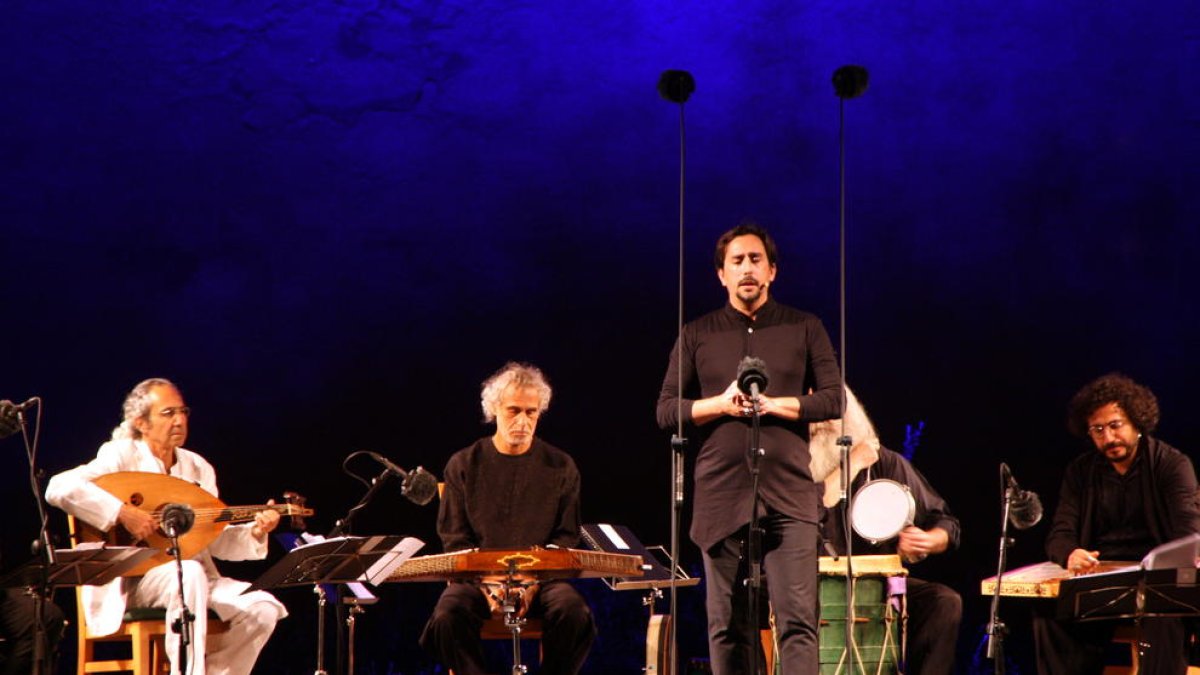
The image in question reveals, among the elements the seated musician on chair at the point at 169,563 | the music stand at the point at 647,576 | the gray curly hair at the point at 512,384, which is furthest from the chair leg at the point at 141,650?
the music stand at the point at 647,576

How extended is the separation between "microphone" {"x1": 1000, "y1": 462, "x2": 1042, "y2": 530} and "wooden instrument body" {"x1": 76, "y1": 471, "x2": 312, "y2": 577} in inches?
119

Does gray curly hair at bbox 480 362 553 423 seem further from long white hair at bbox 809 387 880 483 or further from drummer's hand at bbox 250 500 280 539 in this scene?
long white hair at bbox 809 387 880 483

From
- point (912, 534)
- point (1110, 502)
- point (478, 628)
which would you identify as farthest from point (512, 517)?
point (1110, 502)

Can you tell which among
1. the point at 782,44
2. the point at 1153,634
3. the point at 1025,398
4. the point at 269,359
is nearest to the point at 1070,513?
the point at 1153,634

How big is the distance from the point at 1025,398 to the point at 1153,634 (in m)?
3.35

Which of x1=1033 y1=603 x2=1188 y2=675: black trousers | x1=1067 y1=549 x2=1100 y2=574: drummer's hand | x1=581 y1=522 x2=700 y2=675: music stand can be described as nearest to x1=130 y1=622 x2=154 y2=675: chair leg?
x1=581 y1=522 x2=700 y2=675: music stand

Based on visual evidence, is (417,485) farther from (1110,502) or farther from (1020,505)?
(1110,502)

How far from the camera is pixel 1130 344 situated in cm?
800

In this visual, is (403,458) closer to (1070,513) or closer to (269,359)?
(269,359)

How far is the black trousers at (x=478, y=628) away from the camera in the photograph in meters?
4.53

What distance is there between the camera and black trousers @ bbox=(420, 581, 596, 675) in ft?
14.9

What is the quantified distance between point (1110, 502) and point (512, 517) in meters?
2.69

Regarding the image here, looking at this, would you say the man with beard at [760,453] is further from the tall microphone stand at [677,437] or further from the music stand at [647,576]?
the music stand at [647,576]

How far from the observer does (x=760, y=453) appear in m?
3.75
